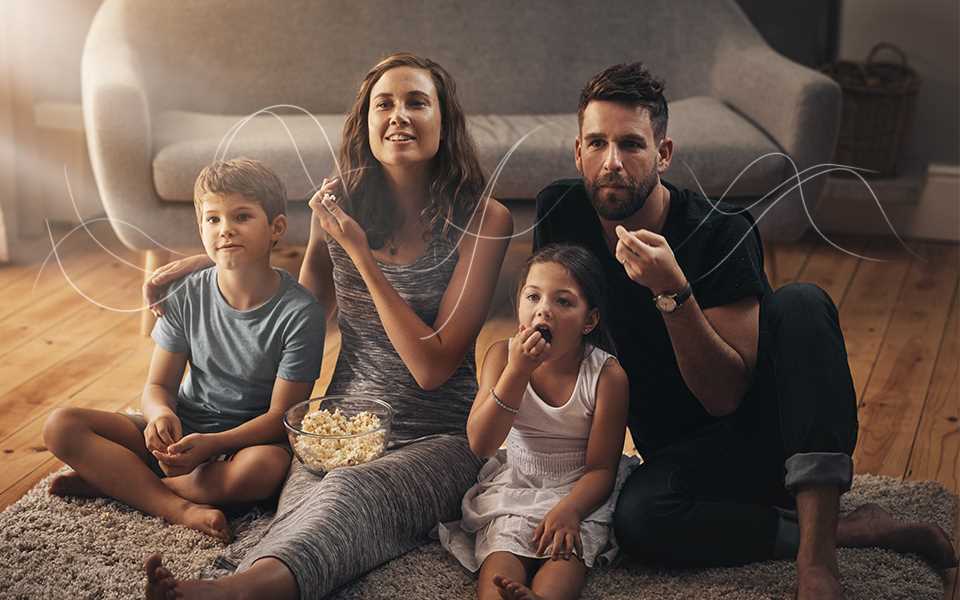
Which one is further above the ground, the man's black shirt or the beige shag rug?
the man's black shirt

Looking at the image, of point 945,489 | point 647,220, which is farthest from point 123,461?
point 945,489

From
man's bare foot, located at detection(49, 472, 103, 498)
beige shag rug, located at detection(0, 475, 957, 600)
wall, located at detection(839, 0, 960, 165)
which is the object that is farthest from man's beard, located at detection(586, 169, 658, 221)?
wall, located at detection(839, 0, 960, 165)

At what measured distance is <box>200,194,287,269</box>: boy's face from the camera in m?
1.52

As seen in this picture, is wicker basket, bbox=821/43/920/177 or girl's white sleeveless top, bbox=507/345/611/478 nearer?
girl's white sleeveless top, bbox=507/345/611/478

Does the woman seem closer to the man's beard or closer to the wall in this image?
the man's beard

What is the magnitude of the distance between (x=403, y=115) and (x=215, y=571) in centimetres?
62

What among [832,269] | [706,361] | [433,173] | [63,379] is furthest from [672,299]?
[832,269]

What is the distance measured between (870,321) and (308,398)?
1.48 m

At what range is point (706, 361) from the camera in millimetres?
1447

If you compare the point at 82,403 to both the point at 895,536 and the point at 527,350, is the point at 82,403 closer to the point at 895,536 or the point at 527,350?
the point at 527,350

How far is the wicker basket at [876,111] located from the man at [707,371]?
1.83 metres

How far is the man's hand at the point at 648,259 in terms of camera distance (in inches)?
52.8

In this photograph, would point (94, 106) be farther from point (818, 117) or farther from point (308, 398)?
point (818, 117)

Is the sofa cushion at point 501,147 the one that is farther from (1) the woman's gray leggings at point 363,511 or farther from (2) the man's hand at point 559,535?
(2) the man's hand at point 559,535
